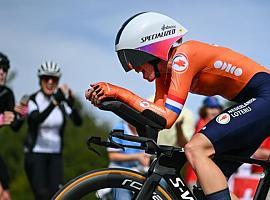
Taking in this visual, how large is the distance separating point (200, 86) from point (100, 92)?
79 centimetres

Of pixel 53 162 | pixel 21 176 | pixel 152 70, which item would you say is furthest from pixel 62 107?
pixel 21 176

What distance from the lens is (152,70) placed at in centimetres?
538

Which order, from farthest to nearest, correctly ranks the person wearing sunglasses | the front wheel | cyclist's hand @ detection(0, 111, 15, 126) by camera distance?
1. cyclist's hand @ detection(0, 111, 15, 126)
2. the person wearing sunglasses
3. the front wheel

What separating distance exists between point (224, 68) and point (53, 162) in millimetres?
5651

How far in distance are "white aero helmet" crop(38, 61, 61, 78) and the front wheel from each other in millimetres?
5985

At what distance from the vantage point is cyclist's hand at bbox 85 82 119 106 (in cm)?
500

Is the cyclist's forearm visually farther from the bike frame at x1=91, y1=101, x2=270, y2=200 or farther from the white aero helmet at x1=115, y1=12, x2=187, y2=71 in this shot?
the white aero helmet at x1=115, y1=12, x2=187, y2=71

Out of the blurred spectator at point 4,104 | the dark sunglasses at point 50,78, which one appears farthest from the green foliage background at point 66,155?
the blurred spectator at point 4,104

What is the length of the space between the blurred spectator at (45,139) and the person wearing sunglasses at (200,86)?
16.9ft

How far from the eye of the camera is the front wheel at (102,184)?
4875mm

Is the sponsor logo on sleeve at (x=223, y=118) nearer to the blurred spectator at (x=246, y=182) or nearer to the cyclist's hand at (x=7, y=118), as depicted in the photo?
the cyclist's hand at (x=7, y=118)

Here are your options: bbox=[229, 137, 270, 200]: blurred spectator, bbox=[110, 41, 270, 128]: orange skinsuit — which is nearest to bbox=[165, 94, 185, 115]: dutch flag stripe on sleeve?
bbox=[110, 41, 270, 128]: orange skinsuit

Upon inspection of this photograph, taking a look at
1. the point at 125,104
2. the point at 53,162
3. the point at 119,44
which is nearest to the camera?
the point at 125,104

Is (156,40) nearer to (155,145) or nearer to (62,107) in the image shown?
(155,145)
